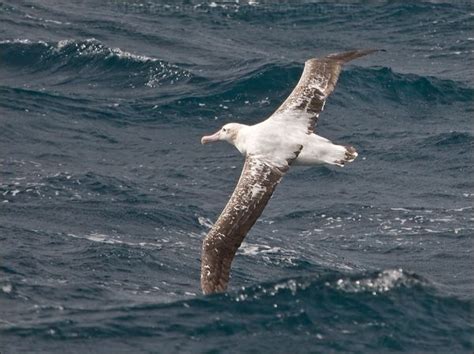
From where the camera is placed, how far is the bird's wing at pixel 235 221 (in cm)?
1820

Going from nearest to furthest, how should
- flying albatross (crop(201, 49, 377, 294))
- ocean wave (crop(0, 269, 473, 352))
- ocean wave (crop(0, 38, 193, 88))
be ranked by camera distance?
ocean wave (crop(0, 269, 473, 352)), flying albatross (crop(201, 49, 377, 294)), ocean wave (crop(0, 38, 193, 88))

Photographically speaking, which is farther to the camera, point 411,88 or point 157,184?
point 411,88

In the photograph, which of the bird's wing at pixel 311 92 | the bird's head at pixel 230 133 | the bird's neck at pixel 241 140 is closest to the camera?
the bird's neck at pixel 241 140

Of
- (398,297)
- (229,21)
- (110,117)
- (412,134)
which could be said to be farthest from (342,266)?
(229,21)

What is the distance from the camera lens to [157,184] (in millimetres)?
26641

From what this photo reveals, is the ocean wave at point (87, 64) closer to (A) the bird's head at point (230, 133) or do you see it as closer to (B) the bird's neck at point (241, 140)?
(A) the bird's head at point (230, 133)

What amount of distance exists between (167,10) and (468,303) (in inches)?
841

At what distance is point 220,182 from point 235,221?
26.4ft

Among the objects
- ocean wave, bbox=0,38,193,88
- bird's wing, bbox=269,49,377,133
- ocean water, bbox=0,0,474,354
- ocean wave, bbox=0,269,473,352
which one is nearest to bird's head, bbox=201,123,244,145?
bird's wing, bbox=269,49,377,133

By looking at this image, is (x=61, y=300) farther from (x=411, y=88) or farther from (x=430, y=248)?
(x=411, y=88)

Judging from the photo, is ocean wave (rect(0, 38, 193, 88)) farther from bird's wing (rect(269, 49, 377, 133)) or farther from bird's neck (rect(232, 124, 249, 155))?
bird's neck (rect(232, 124, 249, 155))

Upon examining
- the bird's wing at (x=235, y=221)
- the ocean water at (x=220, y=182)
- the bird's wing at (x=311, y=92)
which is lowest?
the ocean water at (x=220, y=182)

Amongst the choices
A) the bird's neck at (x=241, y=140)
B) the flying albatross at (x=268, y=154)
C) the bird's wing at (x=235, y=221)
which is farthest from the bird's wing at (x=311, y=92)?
the bird's wing at (x=235, y=221)

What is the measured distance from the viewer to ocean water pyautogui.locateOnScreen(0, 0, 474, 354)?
1855cm
